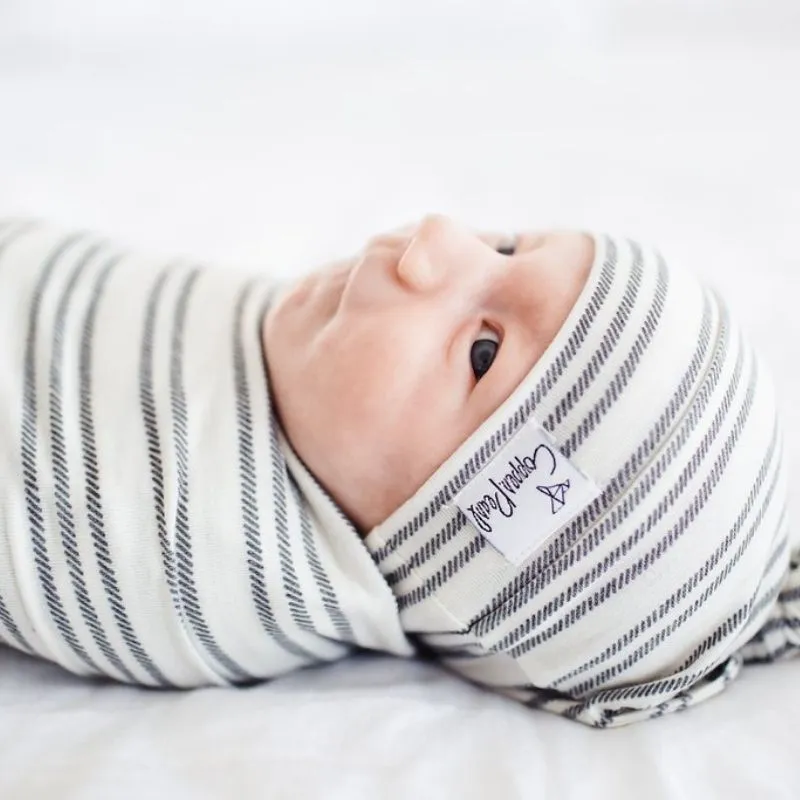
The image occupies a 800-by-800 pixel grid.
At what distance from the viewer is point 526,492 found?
88 cm

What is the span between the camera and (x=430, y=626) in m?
0.97

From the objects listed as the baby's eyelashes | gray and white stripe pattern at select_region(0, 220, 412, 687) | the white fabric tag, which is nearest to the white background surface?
gray and white stripe pattern at select_region(0, 220, 412, 687)

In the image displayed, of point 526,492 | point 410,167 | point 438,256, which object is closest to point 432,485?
point 526,492

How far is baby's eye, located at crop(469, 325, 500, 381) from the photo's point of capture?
3.00 ft

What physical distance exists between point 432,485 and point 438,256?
8.5 inches

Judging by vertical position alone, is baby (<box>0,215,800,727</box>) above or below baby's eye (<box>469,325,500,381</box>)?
below

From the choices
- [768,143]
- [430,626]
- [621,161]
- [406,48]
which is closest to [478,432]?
[430,626]

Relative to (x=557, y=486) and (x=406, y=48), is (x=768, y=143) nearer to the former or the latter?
(x=406, y=48)

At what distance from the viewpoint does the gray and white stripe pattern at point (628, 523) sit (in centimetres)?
88

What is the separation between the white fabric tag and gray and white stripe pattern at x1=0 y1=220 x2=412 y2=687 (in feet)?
0.41

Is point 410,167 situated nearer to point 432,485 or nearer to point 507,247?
point 507,247

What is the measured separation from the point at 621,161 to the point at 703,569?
2.79 feet

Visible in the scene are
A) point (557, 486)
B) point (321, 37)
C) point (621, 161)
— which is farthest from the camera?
point (321, 37)

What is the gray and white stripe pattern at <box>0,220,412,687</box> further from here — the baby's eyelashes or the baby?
the baby's eyelashes
